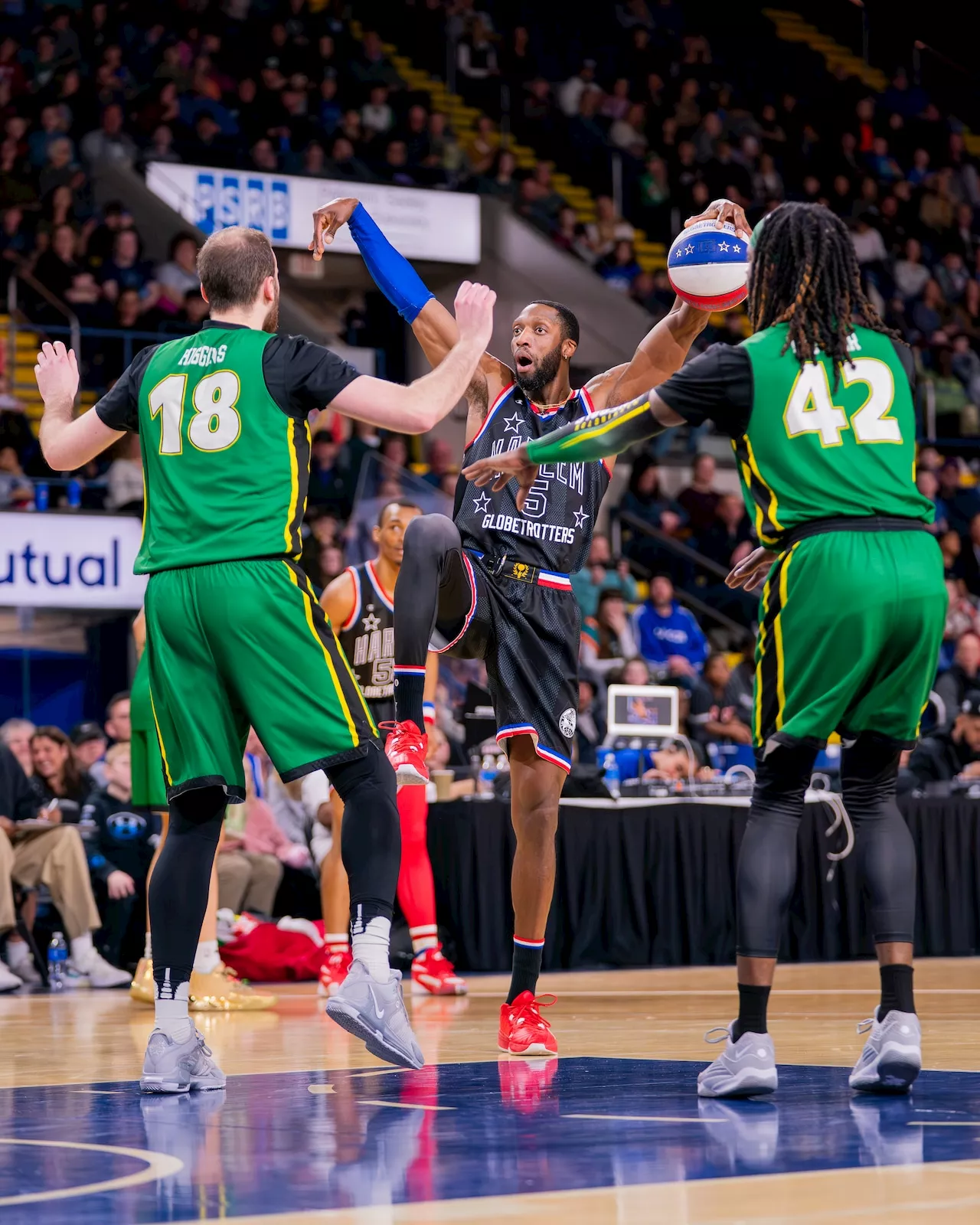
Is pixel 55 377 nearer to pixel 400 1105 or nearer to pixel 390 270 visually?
pixel 390 270

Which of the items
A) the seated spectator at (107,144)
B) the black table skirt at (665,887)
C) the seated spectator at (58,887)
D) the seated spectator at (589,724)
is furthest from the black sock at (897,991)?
the seated spectator at (107,144)

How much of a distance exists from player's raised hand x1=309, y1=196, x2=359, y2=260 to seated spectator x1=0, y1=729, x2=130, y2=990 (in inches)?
194

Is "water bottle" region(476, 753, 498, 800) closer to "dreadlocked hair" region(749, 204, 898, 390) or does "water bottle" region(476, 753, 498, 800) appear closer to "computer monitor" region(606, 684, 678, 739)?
"computer monitor" region(606, 684, 678, 739)

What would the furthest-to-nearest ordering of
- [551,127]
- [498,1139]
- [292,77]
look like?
[551,127], [292,77], [498,1139]

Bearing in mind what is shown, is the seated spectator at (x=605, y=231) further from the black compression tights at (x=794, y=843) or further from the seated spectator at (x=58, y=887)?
the black compression tights at (x=794, y=843)

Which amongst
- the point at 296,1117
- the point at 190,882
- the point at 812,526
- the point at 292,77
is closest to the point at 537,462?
the point at 812,526

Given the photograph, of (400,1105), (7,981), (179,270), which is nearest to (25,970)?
(7,981)

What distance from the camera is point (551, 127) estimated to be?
68.8 feet

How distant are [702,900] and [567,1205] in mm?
7825

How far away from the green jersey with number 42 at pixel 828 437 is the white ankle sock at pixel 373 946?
4.36ft

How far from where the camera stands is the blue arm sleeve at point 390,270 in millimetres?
5555

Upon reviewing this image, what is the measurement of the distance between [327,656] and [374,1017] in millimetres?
874

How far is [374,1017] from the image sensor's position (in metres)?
4.06

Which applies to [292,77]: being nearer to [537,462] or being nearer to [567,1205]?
[537,462]
